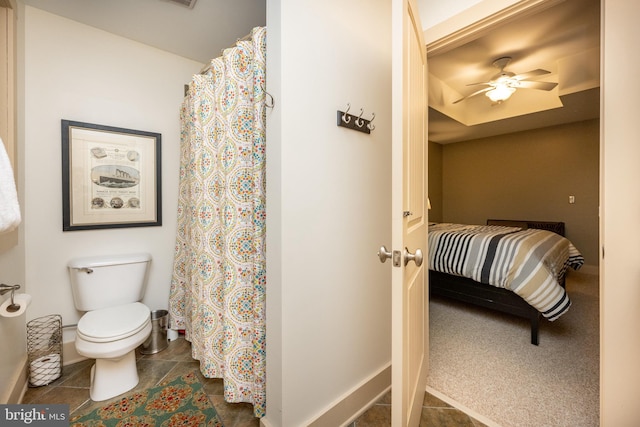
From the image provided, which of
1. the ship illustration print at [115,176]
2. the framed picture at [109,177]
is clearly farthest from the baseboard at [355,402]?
the ship illustration print at [115,176]

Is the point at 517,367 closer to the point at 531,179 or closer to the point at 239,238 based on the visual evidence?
the point at 239,238

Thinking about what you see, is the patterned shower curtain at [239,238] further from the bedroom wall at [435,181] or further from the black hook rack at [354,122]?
the bedroom wall at [435,181]

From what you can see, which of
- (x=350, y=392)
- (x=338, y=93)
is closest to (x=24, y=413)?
(x=350, y=392)

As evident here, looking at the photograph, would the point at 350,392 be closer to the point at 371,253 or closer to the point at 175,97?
the point at 371,253

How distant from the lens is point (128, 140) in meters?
2.04

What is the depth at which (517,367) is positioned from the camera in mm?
1870

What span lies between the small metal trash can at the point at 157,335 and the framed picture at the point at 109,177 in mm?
762

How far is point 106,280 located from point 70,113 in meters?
1.21

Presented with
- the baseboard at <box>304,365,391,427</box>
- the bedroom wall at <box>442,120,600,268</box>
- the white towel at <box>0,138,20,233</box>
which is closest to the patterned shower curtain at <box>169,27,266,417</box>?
the baseboard at <box>304,365,391,427</box>

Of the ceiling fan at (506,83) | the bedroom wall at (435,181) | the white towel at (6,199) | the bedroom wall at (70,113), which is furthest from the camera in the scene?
the bedroom wall at (435,181)

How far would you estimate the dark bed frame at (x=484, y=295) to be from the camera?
86.7 inches

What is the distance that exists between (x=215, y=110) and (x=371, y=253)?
1.29 metres

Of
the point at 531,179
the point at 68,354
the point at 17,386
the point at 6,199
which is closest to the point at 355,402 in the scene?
the point at 6,199

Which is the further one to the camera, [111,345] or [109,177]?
[109,177]
